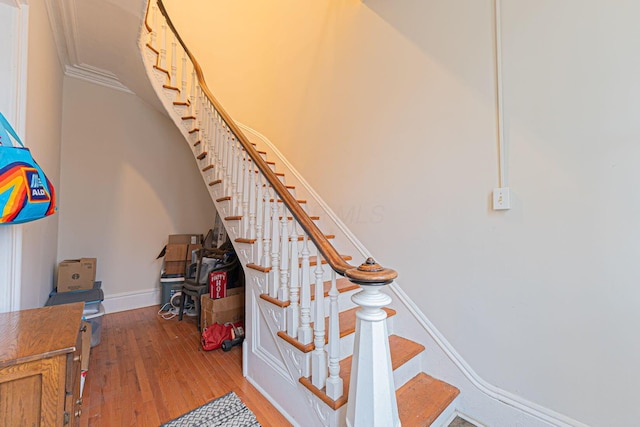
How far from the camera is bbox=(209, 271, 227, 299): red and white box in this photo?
8.45ft

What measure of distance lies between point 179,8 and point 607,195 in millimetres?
4414

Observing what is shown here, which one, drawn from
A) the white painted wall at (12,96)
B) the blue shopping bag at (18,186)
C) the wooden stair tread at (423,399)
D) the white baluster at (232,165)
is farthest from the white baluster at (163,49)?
the wooden stair tread at (423,399)

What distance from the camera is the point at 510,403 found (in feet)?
4.46

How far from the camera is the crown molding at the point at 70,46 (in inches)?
77.3

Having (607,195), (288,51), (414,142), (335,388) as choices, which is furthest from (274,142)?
(607,195)

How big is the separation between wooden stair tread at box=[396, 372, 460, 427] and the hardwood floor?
0.67 metres

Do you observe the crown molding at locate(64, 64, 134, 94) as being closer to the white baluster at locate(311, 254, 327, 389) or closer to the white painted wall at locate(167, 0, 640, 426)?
the white painted wall at locate(167, 0, 640, 426)

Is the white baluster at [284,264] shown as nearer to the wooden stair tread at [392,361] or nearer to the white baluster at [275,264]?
the white baluster at [275,264]

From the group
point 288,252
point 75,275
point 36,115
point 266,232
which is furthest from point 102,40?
point 288,252

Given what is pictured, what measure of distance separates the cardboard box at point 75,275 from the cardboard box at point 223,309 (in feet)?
3.87

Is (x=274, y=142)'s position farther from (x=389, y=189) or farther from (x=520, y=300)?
(x=520, y=300)

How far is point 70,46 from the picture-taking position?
8.18 ft

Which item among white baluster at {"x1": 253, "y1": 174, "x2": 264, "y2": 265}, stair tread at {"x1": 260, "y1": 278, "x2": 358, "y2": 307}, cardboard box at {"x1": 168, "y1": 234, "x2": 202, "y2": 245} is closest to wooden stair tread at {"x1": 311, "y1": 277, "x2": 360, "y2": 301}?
stair tread at {"x1": 260, "y1": 278, "x2": 358, "y2": 307}

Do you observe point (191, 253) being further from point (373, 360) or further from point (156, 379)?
point (373, 360)
